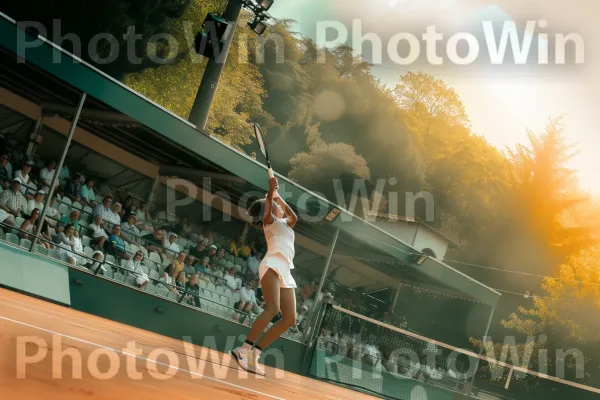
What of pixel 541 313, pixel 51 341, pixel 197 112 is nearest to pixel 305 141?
pixel 541 313

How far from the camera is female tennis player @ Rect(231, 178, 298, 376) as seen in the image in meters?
8.85

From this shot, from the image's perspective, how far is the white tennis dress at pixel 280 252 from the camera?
29.2 ft

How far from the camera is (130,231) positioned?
16156 millimetres

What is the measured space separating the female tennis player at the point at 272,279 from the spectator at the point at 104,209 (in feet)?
24.5

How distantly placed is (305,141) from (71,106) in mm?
45659

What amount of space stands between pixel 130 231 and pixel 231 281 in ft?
9.38

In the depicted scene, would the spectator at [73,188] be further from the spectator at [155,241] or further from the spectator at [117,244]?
the spectator at [155,241]

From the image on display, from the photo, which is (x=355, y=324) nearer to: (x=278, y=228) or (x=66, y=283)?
(x=66, y=283)

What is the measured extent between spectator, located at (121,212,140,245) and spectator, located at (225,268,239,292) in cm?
251

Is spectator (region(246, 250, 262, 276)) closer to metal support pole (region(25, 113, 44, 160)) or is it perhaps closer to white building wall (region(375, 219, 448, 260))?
metal support pole (region(25, 113, 44, 160))

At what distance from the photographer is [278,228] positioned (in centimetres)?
907

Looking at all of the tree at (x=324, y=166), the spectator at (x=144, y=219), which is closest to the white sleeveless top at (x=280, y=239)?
the spectator at (x=144, y=219)

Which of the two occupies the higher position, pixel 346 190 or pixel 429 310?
pixel 346 190

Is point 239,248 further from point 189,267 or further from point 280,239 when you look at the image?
point 280,239
